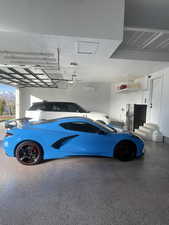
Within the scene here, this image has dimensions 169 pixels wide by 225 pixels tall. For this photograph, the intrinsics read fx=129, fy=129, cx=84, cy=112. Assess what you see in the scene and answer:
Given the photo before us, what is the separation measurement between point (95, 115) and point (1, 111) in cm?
770

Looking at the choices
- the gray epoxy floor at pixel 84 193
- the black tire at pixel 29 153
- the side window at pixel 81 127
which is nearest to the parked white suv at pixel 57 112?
the side window at pixel 81 127

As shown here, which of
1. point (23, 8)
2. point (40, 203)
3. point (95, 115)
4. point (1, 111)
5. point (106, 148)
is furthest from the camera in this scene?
point (1, 111)

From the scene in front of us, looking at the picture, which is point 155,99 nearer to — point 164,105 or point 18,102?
point 164,105

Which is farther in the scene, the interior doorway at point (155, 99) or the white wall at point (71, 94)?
the white wall at point (71, 94)

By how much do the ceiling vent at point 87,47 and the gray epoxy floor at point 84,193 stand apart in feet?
9.25

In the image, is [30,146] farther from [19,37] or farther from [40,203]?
[19,37]

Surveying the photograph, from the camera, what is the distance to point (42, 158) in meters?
2.97

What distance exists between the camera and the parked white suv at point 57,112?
6605 mm

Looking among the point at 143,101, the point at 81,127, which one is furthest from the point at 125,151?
the point at 143,101

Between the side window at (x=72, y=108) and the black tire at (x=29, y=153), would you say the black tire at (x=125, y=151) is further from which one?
the side window at (x=72, y=108)

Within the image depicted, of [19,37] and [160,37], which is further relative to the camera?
[160,37]

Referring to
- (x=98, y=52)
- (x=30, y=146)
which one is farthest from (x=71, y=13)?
(x=30, y=146)

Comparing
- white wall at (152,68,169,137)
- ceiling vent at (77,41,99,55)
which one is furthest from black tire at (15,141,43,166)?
white wall at (152,68,169,137)

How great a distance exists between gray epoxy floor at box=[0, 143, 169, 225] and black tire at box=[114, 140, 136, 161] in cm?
16
